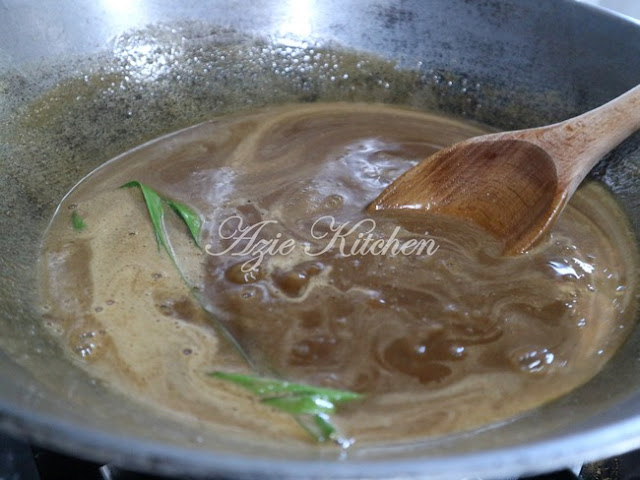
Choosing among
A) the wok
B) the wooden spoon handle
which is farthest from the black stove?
the wooden spoon handle

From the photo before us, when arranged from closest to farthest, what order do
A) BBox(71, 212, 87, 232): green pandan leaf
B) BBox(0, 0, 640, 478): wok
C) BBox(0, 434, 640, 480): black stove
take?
BBox(0, 434, 640, 480): black stove, BBox(0, 0, 640, 478): wok, BBox(71, 212, 87, 232): green pandan leaf

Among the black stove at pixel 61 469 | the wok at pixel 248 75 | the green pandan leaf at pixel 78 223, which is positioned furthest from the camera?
the green pandan leaf at pixel 78 223

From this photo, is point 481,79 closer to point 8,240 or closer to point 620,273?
point 620,273

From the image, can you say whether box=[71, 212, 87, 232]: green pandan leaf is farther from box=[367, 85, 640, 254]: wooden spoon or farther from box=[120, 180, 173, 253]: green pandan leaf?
box=[367, 85, 640, 254]: wooden spoon

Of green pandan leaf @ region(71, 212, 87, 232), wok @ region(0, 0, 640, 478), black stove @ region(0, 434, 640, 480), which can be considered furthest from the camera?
green pandan leaf @ region(71, 212, 87, 232)

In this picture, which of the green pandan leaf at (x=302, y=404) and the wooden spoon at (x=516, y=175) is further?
the wooden spoon at (x=516, y=175)

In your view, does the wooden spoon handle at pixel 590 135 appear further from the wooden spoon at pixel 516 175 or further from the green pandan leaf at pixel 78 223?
the green pandan leaf at pixel 78 223

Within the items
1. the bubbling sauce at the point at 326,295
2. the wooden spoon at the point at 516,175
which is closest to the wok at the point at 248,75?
the bubbling sauce at the point at 326,295

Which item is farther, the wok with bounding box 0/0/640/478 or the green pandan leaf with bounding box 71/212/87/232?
the green pandan leaf with bounding box 71/212/87/232
